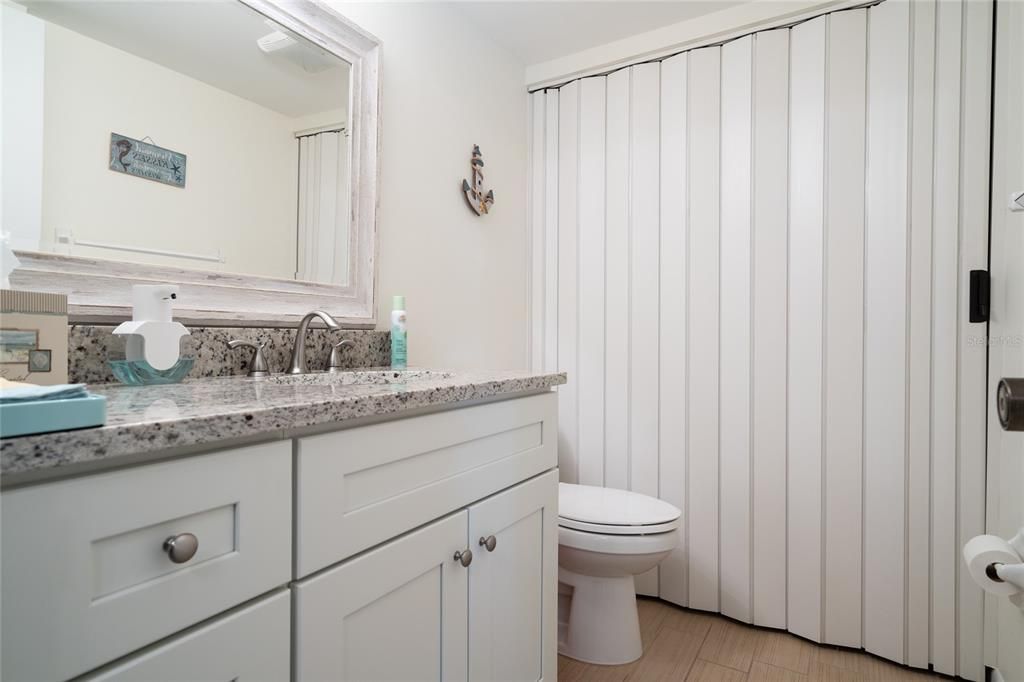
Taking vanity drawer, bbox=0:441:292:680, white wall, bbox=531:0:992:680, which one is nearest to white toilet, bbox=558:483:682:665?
white wall, bbox=531:0:992:680

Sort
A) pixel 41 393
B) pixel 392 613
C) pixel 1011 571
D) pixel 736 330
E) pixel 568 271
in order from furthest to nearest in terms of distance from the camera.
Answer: pixel 568 271, pixel 736 330, pixel 392 613, pixel 1011 571, pixel 41 393

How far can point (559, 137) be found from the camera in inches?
93.8

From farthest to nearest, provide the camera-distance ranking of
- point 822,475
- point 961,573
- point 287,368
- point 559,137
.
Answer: point 559,137 < point 822,475 < point 961,573 < point 287,368

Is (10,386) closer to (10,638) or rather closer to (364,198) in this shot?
(10,638)

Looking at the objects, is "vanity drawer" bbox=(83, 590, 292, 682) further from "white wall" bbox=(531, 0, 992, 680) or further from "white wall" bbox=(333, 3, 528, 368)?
"white wall" bbox=(531, 0, 992, 680)

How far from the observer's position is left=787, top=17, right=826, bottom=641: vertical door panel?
6.06 ft

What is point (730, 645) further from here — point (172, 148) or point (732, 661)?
point (172, 148)

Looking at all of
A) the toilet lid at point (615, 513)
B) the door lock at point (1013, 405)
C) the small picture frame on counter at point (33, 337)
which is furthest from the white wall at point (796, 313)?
the small picture frame on counter at point (33, 337)

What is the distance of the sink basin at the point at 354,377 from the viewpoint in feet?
4.20

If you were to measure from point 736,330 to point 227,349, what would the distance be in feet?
5.41

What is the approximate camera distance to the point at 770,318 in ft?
6.33

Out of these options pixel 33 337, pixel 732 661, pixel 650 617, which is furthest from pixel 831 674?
pixel 33 337

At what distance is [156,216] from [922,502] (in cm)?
223

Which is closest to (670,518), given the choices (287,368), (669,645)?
(669,645)
